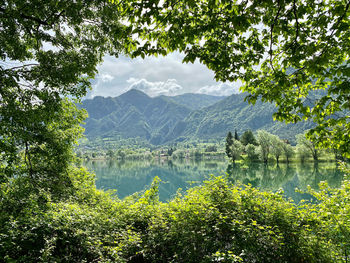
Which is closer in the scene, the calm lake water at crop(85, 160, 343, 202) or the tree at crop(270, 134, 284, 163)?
the calm lake water at crop(85, 160, 343, 202)

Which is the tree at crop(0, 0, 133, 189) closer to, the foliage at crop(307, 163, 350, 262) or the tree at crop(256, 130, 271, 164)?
the foliage at crop(307, 163, 350, 262)

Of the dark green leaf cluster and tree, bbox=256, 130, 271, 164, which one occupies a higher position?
the dark green leaf cluster

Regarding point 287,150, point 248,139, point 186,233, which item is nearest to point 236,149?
point 248,139

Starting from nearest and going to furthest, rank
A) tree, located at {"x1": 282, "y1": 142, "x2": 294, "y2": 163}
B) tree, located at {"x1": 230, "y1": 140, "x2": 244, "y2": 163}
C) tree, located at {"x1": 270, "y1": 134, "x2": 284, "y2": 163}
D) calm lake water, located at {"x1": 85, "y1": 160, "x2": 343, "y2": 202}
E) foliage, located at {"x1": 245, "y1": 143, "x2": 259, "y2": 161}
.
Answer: calm lake water, located at {"x1": 85, "y1": 160, "x2": 343, "y2": 202}, tree, located at {"x1": 282, "y1": 142, "x2": 294, "y2": 163}, tree, located at {"x1": 270, "y1": 134, "x2": 284, "y2": 163}, foliage, located at {"x1": 245, "y1": 143, "x2": 259, "y2": 161}, tree, located at {"x1": 230, "y1": 140, "x2": 244, "y2": 163}

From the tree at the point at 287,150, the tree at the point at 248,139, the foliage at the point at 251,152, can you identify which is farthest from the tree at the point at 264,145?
the tree at the point at 248,139

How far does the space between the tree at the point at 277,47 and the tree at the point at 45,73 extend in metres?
1.18

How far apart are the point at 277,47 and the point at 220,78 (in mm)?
1909

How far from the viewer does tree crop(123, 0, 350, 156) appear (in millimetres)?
4121

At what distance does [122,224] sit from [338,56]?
743 centimetres

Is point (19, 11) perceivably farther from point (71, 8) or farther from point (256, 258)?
point (256, 258)

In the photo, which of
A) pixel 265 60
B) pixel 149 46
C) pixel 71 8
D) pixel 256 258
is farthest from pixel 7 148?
pixel 265 60

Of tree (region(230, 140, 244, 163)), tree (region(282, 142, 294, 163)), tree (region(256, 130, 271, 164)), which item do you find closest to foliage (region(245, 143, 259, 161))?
tree (region(256, 130, 271, 164))

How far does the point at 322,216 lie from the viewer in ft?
17.5

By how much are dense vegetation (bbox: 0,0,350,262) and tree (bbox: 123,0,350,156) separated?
0.03 meters
